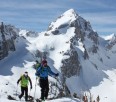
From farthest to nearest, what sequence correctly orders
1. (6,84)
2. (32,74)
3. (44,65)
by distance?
(32,74) → (6,84) → (44,65)

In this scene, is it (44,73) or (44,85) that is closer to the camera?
(44,73)

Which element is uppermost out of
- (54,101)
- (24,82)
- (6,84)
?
(6,84)

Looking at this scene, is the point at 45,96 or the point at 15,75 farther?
the point at 15,75

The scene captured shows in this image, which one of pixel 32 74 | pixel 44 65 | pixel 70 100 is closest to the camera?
pixel 44 65

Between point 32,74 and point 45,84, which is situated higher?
point 32,74

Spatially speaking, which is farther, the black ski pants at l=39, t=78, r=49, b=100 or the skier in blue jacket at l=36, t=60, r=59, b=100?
the black ski pants at l=39, t=78, r=49, b=100

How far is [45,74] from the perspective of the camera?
30.9 m

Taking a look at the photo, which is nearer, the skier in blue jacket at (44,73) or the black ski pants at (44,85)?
the skier in blue jacket at (44,73)

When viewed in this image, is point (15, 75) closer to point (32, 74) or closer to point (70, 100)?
point (32, 74)

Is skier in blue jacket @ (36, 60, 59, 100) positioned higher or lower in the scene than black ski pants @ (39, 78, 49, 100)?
higher

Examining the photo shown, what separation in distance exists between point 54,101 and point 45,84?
172cm

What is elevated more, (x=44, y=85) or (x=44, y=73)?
(x=44, y=73)

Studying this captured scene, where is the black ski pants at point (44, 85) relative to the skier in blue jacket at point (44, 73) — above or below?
below

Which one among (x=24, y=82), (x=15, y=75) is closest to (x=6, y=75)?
(x=15, y=75)
